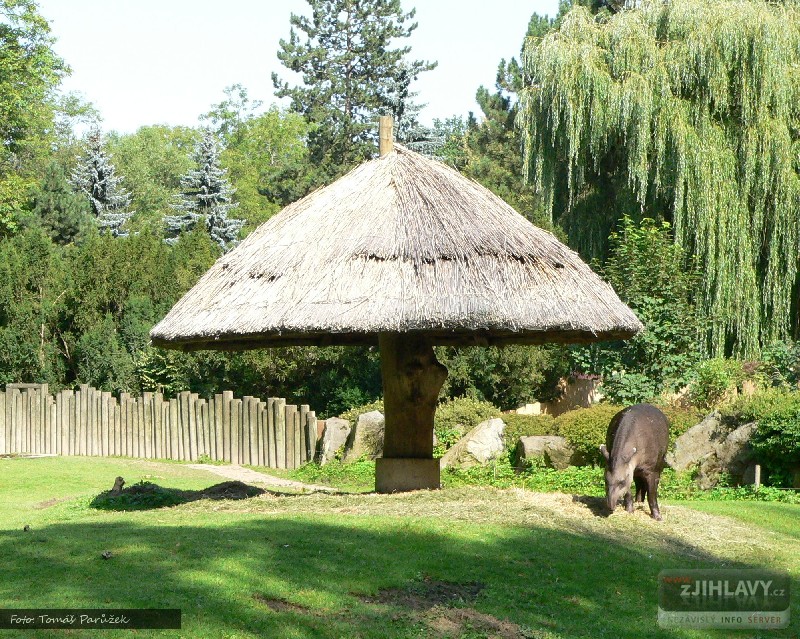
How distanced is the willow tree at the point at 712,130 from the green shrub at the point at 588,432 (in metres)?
5.64

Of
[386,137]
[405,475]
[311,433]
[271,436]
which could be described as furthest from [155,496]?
[271,436]

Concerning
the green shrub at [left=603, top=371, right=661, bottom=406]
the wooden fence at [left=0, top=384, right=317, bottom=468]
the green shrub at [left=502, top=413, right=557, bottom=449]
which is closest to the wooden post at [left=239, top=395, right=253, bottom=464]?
the wooden fence at [left=0, top=384, right=317, bottom=468]

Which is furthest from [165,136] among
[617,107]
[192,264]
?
[617,107]

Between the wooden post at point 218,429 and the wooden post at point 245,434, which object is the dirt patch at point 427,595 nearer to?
the wooden post at point 245,434

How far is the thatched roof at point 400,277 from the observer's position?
10.4 metres

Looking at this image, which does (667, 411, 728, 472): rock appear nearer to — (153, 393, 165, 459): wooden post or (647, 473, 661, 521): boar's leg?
(647, 473, 661, 521): boar's leg

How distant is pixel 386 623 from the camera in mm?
6465

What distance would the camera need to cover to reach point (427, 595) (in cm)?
718

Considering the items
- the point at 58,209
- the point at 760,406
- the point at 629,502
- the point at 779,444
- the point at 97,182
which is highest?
the point at 97,182

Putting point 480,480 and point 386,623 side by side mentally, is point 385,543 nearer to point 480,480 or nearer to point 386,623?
point 386,623

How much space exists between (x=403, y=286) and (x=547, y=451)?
22.5ft

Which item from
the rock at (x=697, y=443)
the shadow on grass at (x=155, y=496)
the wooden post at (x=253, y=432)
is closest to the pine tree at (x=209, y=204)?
the wooden post at (x=253, y=432)

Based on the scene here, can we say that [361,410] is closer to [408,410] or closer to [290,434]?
[290,434]

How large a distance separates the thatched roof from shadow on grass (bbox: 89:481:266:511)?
1.74 metres
